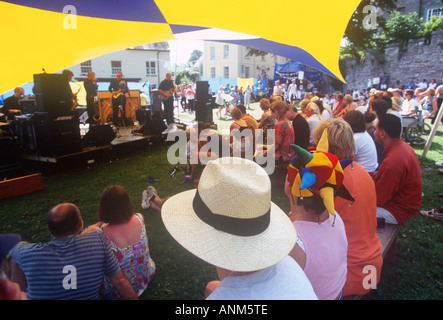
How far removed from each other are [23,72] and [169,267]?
138 inches

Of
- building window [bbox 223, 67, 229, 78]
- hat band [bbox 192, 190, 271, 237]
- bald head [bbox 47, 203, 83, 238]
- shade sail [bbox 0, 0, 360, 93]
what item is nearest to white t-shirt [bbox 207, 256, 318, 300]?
hat band [bbox 192, 190, 271, 237]

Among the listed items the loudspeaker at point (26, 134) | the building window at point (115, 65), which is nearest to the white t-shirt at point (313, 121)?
the loudspeaker at point (26, 134)

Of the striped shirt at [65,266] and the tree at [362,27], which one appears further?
the tree at [362,27]

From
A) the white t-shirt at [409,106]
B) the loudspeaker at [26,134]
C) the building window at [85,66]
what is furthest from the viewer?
the building window at [85,66]

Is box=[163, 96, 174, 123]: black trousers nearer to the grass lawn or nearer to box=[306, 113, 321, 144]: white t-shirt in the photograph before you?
the grass lawn

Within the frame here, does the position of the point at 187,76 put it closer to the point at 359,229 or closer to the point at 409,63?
the point at 409,63

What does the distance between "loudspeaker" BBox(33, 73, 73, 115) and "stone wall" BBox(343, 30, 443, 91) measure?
26.5 meters

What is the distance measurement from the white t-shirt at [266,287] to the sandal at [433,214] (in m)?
4.15

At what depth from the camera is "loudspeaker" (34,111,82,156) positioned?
19.7 ft

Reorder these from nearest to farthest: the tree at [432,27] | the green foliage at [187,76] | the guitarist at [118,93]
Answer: the guitarist at [118,93] → the tree at [432,27] → the green foliage at [187,76]

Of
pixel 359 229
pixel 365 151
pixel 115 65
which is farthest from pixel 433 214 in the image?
pixel 115 65

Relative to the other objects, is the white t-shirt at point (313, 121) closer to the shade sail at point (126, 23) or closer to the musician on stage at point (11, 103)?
the shade sail at point (126, 23)

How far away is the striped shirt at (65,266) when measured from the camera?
159 cm

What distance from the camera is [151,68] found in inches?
1346
